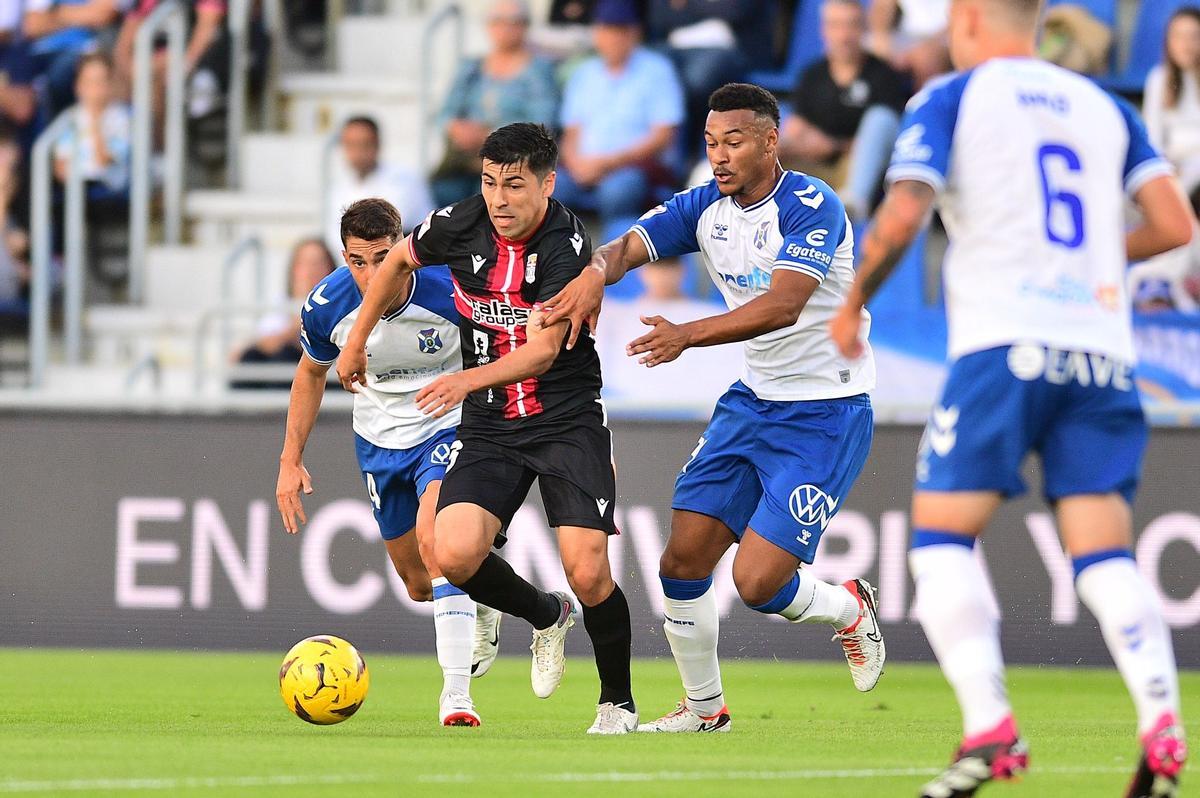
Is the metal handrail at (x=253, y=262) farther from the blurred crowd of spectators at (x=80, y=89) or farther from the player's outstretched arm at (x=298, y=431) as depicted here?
the player's outstretched arm at (x=298, y=431)

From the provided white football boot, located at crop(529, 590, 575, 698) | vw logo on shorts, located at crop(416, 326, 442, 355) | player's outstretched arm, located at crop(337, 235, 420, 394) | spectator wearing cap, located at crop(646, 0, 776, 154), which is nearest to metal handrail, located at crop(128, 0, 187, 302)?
spectator wearing cap, located at crop(646, 0, 776, 154)

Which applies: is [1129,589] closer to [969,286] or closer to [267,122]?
[969,286]

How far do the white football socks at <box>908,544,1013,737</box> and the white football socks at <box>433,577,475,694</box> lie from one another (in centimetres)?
295

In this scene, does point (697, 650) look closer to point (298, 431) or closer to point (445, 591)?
point (445, 591)

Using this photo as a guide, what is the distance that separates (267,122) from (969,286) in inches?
476

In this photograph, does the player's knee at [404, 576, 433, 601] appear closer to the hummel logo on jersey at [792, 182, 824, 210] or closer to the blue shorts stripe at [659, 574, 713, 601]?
the blue shorts stripe at [659, 574, 713, 601]

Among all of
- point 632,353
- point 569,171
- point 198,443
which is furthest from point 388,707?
point 569,171

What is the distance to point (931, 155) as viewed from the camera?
16.1 feet

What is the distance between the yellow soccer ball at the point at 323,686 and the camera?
718 cm

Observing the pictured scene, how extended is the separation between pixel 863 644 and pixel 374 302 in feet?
8.66

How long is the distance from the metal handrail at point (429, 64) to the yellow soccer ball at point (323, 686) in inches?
308

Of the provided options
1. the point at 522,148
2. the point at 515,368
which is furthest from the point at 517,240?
the point at 515,368

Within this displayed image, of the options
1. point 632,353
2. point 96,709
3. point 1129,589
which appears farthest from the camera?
point 96,709

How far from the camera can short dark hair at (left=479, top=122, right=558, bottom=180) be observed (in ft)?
23.0
